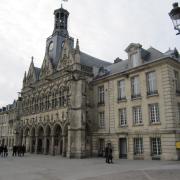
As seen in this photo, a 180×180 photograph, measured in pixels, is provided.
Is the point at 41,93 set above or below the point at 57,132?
above

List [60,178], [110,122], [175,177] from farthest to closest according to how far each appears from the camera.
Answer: [110,122], [60,178], [175,177]

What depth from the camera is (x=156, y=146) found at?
2222cm

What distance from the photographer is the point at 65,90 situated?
31.2 m

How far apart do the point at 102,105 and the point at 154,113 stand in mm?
7868

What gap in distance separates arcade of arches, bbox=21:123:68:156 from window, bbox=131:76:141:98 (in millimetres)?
10055

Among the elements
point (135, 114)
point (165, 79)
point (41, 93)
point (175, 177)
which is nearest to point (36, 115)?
point (41, 93)

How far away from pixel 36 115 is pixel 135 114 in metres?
18.5

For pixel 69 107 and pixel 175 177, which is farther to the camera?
pixel 69 107

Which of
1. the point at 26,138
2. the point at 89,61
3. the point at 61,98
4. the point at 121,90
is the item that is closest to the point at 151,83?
the point at 121,90

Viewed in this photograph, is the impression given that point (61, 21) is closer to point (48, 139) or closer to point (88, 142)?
point (48, 139)

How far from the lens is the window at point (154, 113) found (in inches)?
890

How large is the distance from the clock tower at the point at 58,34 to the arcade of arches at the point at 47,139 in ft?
40.5

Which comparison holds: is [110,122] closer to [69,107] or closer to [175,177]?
[69,107]

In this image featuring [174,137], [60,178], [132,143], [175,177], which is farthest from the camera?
[132,143]
